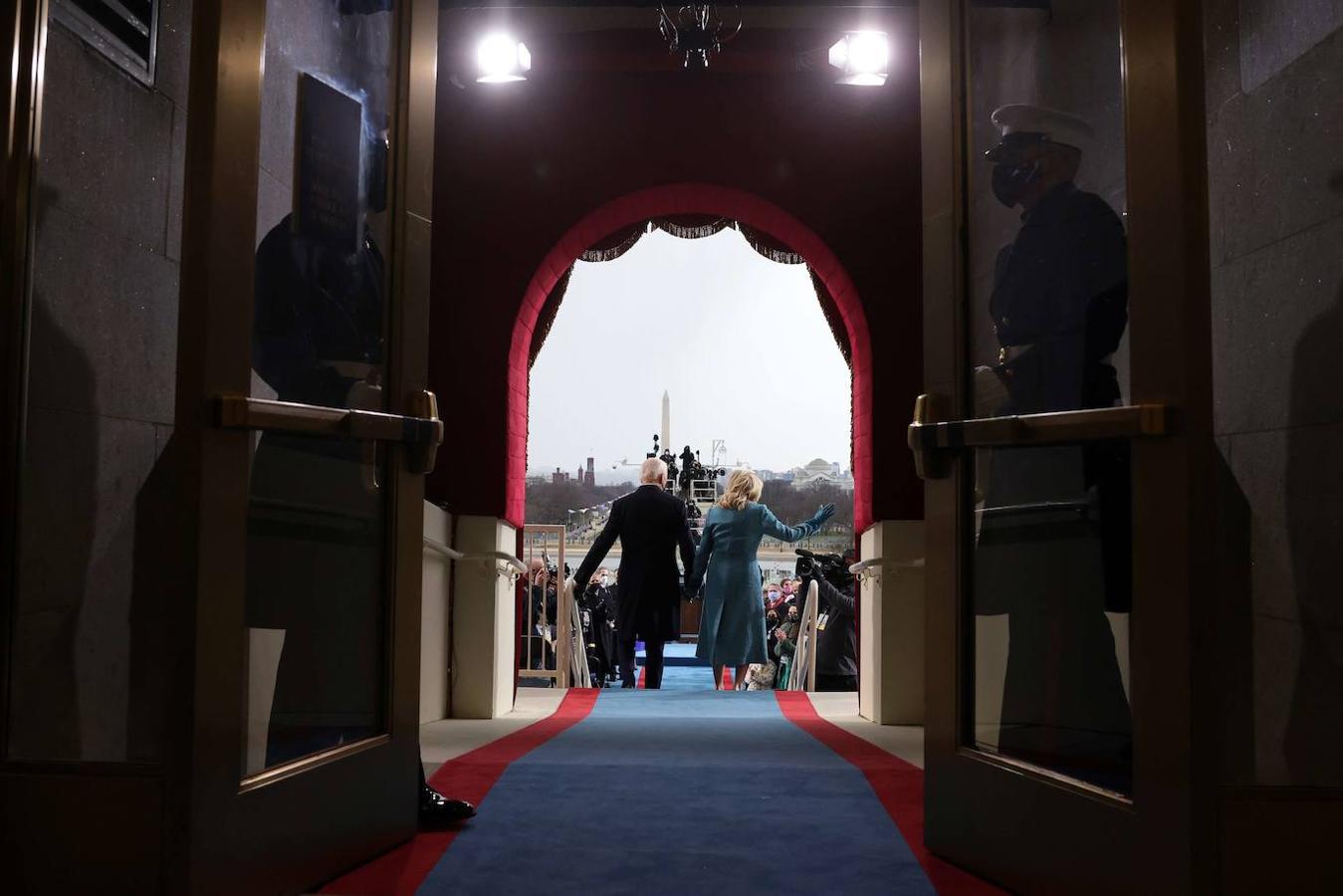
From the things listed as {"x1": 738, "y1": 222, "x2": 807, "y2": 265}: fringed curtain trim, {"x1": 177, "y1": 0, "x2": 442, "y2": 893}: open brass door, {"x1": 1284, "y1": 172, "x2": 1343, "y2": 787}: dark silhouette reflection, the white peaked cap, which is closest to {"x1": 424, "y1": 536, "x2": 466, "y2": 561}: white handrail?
{"x1": 177, "y1": 0, "x2": 442, "y2": 893}: open brass door

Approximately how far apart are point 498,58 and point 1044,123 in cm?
338

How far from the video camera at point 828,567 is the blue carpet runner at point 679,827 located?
3.22 metres

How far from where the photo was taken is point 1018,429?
183 cm

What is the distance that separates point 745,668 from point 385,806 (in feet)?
15.2

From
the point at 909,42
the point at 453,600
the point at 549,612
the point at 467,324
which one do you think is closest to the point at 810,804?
the point at 453,600

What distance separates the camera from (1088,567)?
1.77 metres

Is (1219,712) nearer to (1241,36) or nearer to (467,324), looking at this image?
(1241,36)

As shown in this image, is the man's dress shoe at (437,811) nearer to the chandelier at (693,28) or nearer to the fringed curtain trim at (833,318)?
the chandelier at (693,28)

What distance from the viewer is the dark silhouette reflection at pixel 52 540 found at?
181 centimetres

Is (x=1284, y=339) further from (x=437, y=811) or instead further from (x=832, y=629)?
(x=832, y=629)

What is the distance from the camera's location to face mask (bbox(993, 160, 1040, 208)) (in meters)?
1.99

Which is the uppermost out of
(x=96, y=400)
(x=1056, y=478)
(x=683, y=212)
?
(x=683, y=212)

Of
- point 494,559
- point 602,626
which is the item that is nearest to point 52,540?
point 494,559

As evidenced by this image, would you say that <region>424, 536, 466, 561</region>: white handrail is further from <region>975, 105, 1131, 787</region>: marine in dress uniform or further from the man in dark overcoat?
<region>975, 105, 1131, 787</region>: marine in dress uniform
